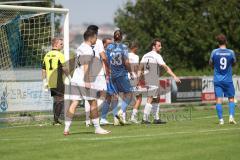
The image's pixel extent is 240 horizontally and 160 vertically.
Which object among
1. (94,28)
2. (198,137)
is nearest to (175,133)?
(198,137)

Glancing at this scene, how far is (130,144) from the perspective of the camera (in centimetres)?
1278

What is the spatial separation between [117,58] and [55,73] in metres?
2.32

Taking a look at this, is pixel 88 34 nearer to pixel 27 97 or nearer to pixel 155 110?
pixel 155 110

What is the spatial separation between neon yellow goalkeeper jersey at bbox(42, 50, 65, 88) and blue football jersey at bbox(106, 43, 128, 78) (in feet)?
6.11

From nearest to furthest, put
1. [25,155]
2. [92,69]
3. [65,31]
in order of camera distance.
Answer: [25,155], [92,69], [65,31]

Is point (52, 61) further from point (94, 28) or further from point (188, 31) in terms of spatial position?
point (188, 31)

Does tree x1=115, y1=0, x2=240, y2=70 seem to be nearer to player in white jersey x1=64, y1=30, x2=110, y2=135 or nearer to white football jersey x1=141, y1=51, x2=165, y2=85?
white football jersey x1=141, y1=51, x2=165, y2=85

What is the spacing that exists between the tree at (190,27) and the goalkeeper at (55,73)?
42316 mm

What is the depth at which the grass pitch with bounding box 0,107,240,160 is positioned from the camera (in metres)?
11.3

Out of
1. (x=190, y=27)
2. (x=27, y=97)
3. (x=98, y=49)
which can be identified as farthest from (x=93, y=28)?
(x=190, y=27)

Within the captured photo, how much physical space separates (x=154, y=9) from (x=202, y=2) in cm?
662

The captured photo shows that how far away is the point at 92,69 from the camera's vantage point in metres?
17.3

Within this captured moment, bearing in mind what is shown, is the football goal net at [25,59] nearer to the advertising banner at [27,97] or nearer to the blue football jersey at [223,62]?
the advertising banner at [27,97]

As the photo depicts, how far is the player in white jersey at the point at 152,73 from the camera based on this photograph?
19.3 metres
